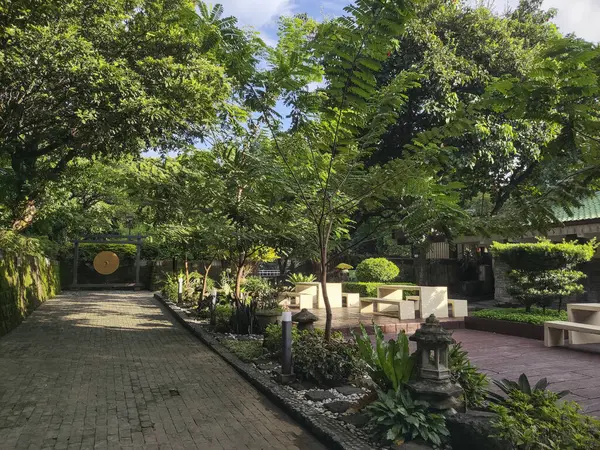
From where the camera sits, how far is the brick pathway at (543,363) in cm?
560

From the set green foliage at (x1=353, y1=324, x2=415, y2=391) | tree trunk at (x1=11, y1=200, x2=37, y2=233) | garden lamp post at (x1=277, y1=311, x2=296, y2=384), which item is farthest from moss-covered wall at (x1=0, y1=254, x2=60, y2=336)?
green foliage at (x1=353, y1=324, x2=415, y2=391)

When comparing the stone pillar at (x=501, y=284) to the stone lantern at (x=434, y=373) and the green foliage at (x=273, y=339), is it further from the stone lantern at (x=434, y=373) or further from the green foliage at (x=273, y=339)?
the stone lantern at (x=434, y=373)

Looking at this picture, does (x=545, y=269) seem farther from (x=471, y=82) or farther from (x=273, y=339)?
(x=471, y=82)

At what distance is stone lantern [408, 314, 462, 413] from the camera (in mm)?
3965

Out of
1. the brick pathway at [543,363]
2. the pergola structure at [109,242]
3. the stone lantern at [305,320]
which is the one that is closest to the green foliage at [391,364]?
the brick pathway at [543,363]

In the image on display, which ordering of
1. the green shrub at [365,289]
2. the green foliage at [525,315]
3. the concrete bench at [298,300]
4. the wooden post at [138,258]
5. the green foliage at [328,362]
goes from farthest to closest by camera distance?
the wooden post at [138,258] → the green shrub at [365,289] → the concrete bench at [298,300] → the green foliage at [525,315] → the green foliage at [328,362]

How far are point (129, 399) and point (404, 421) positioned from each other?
11.3 ft

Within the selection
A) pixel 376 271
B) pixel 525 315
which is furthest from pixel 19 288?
pixel 525 315

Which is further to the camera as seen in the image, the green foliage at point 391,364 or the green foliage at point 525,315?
the green foliage at point 525,315

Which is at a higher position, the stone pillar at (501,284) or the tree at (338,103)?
the tree at (338,103)

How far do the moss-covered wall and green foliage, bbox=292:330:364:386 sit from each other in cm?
769

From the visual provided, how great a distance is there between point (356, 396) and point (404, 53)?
1341 centimetres

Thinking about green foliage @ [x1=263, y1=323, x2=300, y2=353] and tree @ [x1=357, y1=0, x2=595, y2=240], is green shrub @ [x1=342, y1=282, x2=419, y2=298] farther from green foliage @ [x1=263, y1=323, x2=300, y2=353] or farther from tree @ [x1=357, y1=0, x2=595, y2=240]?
green foliage @ [x1=263, y1=323, x2=300, y2=353]

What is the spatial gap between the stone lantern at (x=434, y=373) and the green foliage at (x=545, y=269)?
7.20m
